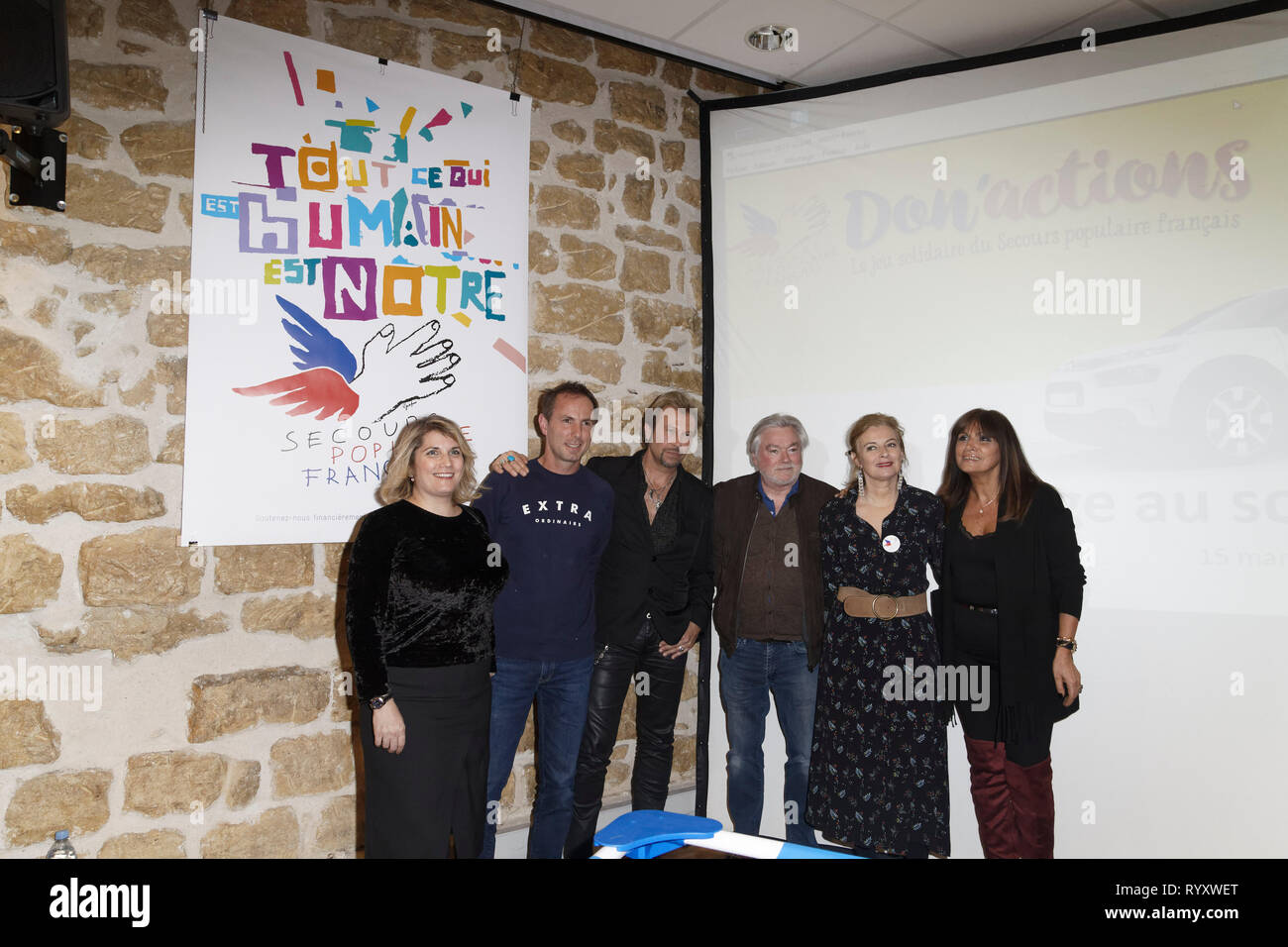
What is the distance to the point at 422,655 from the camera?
2.31 meters

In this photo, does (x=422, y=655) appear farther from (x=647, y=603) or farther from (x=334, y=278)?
(x=334, y=278)

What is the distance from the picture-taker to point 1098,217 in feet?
9.96

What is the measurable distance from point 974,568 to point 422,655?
1731 mm

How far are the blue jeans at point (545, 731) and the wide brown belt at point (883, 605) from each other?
93 centimetres

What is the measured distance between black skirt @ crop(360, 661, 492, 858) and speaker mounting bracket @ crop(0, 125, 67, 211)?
169 centimetres

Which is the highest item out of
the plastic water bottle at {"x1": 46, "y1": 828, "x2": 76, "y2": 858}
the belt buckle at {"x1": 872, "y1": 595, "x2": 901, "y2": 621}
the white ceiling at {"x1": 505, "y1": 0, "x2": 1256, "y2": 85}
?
the white ceiling at {"x1": 505, "y1": 0, "x2": 1256, "y2": 85}

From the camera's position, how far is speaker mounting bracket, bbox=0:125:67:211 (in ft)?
7.68

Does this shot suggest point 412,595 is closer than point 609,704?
Yes

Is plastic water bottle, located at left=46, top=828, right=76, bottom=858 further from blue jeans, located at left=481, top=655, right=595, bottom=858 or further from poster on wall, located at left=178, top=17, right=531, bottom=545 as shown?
blue jeans, located at left=481, top=655, right=595, bottom=858

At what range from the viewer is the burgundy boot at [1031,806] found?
2.67 m

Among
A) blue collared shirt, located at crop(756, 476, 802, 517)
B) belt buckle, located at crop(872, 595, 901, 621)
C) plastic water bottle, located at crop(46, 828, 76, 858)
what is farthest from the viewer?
blue collared shirt, located at crop(756, 476, 802, 517)

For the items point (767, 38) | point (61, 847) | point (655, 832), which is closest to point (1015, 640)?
point (655, 832)

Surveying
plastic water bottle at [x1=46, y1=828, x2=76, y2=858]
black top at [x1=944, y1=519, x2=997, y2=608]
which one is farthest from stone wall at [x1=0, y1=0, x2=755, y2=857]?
black top at [x1=944, y1=519, x2=997, y2=608]
